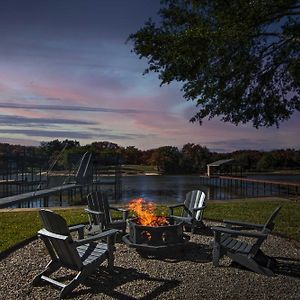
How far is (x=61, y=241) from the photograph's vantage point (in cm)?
451

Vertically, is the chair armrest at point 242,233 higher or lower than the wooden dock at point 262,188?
higher

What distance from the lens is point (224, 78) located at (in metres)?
10.7

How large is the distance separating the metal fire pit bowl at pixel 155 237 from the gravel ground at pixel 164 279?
174 millimetres

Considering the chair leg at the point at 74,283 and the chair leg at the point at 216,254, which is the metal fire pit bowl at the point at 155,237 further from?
the chair leg at the point at 74,283

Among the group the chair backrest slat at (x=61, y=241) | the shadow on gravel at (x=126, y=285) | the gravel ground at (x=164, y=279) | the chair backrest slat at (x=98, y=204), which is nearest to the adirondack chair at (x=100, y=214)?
the chair backrest slat at (x=98, y=204)

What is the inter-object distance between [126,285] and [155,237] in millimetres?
1395

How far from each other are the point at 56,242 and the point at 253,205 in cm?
935

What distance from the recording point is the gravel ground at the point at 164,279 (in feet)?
14.7

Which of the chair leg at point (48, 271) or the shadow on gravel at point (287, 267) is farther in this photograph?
the shadow on gravel at point (287, 267)

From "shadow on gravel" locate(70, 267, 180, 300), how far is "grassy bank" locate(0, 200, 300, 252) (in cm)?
245

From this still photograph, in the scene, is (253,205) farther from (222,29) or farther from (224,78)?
(222,29)

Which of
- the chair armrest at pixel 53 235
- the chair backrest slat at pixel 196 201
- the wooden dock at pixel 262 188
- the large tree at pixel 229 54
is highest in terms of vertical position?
the large tree at pixel 229 54

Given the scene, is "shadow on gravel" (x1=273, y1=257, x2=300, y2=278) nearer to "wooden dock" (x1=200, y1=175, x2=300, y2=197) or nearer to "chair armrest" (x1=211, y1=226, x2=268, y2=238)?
"chair armrest" (x1=211, y1=226, x2=268, y2=238)

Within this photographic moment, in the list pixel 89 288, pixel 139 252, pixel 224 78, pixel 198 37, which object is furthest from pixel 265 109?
pixel 89 288
